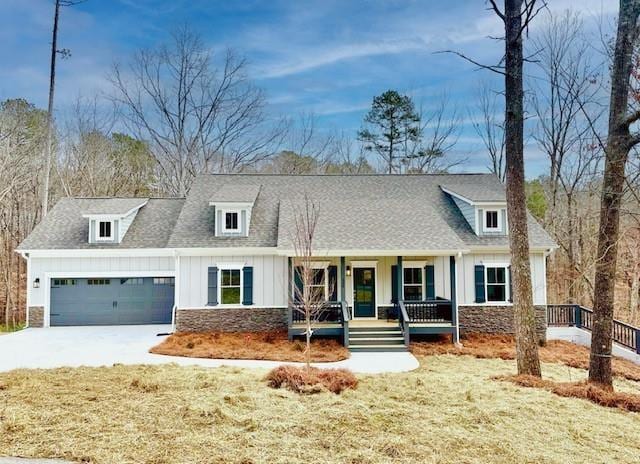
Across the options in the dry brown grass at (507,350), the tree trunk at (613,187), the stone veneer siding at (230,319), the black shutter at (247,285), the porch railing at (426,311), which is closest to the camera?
the tree trunk at (613,187)

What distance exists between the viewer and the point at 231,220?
16.0 metres

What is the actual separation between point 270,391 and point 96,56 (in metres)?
25.6

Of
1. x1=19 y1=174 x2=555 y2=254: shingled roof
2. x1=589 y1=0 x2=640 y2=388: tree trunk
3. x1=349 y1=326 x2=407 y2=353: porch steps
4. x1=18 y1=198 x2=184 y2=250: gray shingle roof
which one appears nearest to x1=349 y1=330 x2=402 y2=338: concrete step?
x1=349 y1=326 x2=407 y2=353: porch steps

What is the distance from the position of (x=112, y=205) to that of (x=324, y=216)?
9.00m

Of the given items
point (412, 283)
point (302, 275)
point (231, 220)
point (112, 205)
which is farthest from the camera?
point (112, 205)

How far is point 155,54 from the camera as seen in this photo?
85.4ft

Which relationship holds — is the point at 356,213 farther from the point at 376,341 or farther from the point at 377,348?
the point at 377,348

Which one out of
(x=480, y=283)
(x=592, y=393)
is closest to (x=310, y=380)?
(x=592, y=393)

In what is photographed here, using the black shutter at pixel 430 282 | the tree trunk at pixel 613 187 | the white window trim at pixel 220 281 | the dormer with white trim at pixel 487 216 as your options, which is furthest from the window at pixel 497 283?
the white window trim at pixel 220 281

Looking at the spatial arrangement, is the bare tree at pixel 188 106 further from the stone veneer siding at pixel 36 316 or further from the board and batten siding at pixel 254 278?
the board and batten siding at pixel 254 278

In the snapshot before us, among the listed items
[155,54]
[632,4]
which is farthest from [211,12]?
[632,4]

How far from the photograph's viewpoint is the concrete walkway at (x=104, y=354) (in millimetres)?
10625

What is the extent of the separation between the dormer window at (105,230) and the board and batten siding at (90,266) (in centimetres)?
85

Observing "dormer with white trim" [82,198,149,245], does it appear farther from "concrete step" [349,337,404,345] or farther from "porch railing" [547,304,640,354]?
"porch railing" [547,304,640,354]
